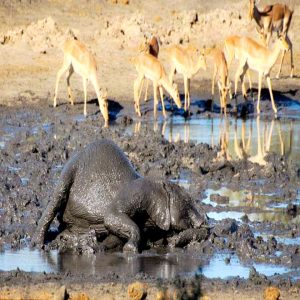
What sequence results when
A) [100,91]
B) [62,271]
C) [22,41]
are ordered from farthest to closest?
[22,41], [100,91], [62,271]

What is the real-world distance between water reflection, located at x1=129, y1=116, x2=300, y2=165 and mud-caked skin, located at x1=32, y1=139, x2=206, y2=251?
16.8 ft

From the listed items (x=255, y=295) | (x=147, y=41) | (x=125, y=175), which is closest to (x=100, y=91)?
(x=147, y=41)

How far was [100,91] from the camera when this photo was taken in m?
20.5

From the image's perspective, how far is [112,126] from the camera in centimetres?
1878

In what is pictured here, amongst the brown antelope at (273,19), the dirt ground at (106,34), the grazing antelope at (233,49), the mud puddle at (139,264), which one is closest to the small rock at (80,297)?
the mud puddle at (139,264)

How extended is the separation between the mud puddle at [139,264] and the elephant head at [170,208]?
29cm

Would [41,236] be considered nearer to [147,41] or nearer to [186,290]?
[186,290]

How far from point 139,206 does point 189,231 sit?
0.52 metres

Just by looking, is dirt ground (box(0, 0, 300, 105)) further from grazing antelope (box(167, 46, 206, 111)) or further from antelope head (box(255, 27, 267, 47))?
grazing antelope (box(167, 46, 206, 111))

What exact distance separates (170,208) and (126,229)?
0.51 metres

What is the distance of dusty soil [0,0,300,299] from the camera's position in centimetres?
905

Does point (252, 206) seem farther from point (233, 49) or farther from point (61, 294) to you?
point (233, 49)

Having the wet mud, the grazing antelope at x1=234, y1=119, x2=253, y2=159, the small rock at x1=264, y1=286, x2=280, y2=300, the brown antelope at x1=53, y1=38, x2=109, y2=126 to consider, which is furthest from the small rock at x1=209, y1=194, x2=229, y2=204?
the brown antelope at x1=53, y1=38, x2=109, y2=126

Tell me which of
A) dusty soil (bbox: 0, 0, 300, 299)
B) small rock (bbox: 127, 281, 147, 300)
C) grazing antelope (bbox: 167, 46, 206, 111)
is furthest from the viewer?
grazing antelope (bbox: 167, 46, 206, 111)
